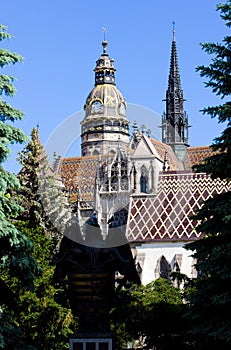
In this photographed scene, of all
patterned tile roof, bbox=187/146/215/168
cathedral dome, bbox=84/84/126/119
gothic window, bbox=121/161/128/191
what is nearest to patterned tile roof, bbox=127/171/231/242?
gothic window, bbox=121/161/128/191

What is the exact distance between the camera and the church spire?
7525 cm

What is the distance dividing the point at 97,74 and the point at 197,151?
26310 mm

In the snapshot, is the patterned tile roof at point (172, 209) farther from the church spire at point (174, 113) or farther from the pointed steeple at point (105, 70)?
the pointed steeple at point (105, 70)

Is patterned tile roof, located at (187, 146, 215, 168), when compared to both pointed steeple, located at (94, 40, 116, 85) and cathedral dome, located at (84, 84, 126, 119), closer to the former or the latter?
cathedral dome, located at (84, 84, 126, 119)

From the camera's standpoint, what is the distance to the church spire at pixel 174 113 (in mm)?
75250

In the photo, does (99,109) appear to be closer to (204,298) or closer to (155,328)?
(155,328)

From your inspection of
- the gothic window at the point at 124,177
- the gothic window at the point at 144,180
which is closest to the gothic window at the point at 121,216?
the gothic window at the point at 144,180

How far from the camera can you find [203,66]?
658 inches

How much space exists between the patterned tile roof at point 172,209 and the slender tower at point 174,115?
23330 mm

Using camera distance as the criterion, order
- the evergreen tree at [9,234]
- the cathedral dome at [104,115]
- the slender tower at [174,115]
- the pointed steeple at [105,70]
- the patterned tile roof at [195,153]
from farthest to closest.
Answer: the pointed steeple at [105,70] < the cathedral dome at [104,115] < the slender tower at [174,115] < the patterned tile roof at [195,153] < the evergreen tree at [9,234]

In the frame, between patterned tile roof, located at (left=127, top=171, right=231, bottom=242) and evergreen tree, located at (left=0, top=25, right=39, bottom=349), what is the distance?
31.8m

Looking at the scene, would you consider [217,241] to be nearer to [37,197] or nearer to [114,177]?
[37,197]

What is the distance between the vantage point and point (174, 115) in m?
77.3

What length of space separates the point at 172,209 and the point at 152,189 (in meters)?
3.07
